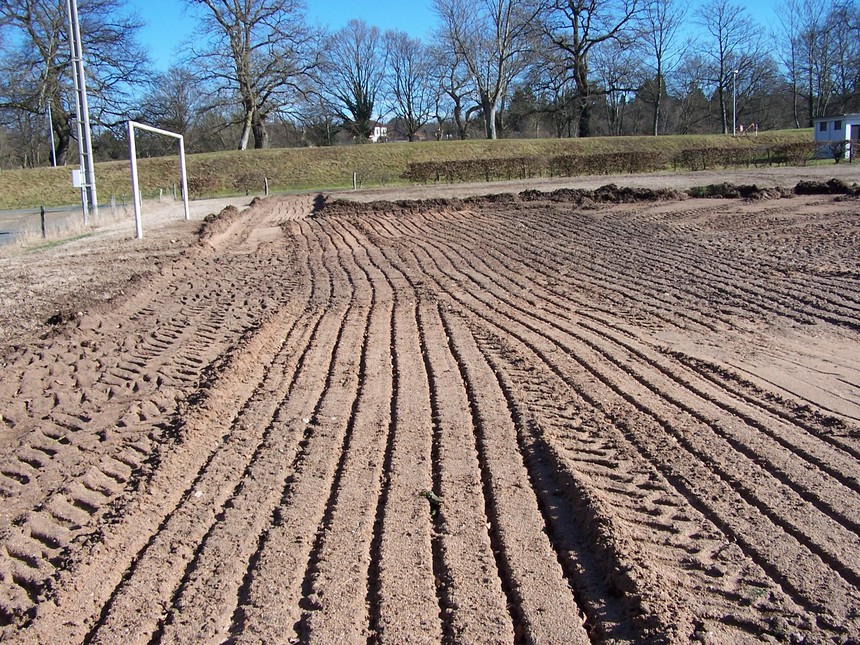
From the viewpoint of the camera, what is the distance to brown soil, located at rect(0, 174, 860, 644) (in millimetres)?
3471

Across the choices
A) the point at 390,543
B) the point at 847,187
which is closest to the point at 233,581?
the point at 390,543

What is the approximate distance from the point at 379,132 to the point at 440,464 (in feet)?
282

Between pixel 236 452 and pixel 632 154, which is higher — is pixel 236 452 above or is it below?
below

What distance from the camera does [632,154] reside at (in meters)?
40.6

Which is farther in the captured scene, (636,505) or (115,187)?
(115,187)

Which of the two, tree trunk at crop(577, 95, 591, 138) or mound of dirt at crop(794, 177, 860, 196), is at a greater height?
tree trunk at crop(577, 95, 591, 138)

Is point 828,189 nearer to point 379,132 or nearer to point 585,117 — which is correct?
point 585,117

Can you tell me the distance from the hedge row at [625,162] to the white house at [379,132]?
42.9 m

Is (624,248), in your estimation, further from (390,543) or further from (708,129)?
(708,129)

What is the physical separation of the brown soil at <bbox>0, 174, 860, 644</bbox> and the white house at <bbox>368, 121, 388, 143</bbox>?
7514cm

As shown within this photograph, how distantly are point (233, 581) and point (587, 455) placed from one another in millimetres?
2568

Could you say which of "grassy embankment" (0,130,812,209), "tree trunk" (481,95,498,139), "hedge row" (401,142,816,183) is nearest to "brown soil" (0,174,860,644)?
"hedge row" (401,142,816,183)

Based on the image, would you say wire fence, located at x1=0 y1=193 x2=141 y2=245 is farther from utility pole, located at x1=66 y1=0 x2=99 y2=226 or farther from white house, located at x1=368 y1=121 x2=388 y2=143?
white house, located at x1=368 y1=121 x2=388 y2=143

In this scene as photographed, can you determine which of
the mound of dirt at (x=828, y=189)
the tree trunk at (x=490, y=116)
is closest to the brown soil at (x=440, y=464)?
the mound of dirt at (x=828, y=189)
